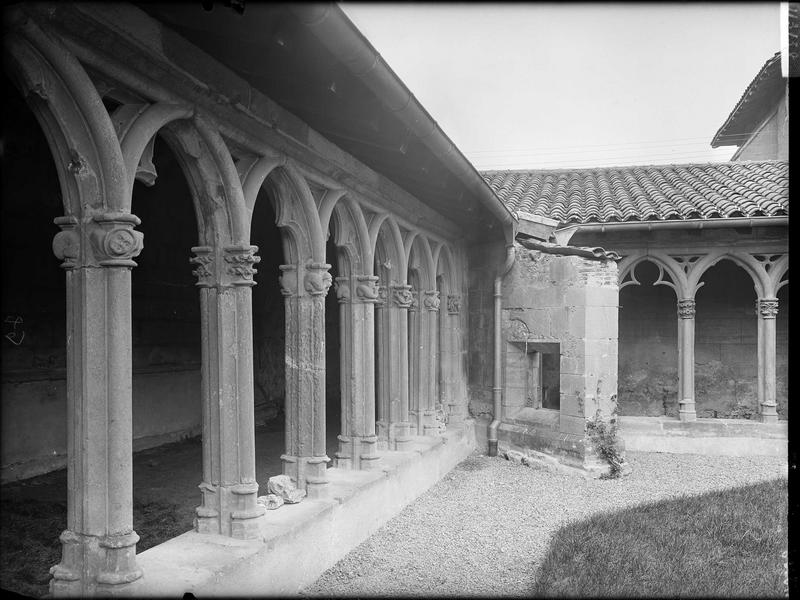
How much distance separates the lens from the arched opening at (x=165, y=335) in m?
8.20

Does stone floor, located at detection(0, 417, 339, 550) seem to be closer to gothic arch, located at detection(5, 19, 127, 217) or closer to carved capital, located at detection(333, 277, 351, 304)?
carved capital, located at detection(333, 277, 351, 304)

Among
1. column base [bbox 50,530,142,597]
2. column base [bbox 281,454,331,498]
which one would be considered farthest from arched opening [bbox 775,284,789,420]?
column base [bbox 50,530,142,597]

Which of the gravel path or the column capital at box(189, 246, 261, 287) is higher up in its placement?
the column capital at box(189, 246, 261, 287)

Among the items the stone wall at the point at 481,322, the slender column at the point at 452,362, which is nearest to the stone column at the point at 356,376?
the slender column at the point at 452,362

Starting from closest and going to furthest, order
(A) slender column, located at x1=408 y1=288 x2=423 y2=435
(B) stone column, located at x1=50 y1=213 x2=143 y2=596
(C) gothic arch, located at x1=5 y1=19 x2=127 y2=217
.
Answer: (C) gothic arch, located at x1=5 y1=19 x2=127 y2=217
(B) stone column, located at x1=50 y1=213 x2=143 y2=596
(A) slender column, located at x1=408 y1=288 x2=423 y2=435

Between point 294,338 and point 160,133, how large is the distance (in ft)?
6.77

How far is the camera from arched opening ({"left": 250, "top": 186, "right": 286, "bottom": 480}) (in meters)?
10.5

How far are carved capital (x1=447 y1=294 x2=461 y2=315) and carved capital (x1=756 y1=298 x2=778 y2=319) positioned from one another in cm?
475

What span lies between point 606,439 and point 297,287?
5.10 meters

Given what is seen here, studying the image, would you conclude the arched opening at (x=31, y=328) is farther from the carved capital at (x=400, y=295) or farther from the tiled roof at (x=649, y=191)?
the tiled roof at (x=649, y=191)

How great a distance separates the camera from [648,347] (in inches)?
534

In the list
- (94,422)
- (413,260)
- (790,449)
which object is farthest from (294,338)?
(790,449)

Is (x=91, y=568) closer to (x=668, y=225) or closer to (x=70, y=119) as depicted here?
(x=70, y=119)

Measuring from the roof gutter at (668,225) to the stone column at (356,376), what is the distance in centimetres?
458
